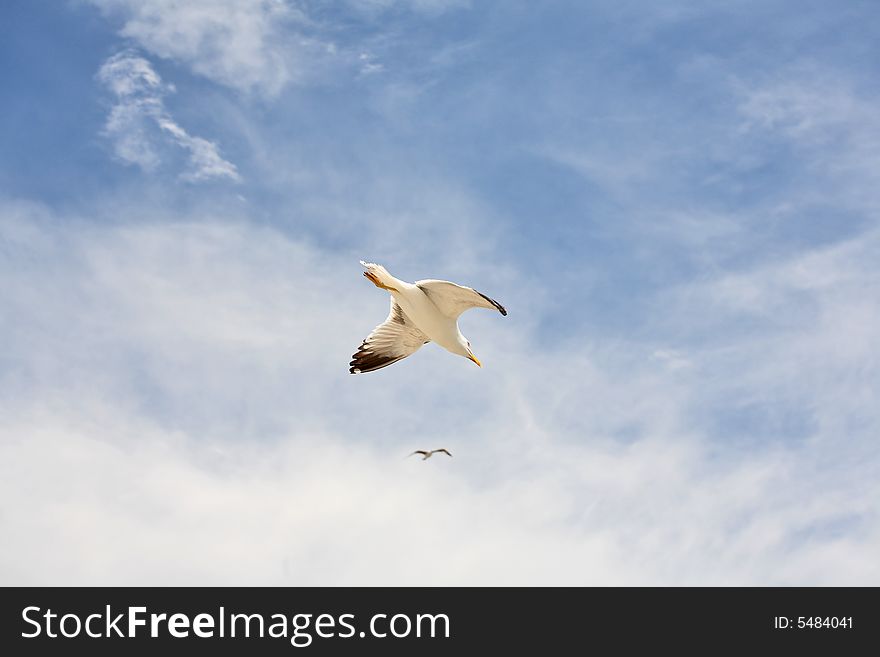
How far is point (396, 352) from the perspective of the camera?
2869 cm

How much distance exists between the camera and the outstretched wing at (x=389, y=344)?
28188mm

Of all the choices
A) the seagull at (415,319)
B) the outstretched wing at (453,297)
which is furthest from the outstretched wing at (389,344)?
the outstretched wing at (453,297)

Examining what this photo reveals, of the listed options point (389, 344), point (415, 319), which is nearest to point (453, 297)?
point (415, 319)

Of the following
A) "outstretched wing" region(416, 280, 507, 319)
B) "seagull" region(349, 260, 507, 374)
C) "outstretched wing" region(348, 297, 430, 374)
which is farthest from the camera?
"outstretched wing" region(348, 297, 430, 374)

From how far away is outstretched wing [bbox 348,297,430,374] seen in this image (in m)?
28.2

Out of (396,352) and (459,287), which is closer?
(459,287)

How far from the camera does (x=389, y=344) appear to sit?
28.6 metres

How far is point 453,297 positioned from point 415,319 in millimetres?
2079

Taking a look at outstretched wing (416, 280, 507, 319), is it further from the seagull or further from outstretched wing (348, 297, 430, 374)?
outstretched wing (348, 297, 430, 374)

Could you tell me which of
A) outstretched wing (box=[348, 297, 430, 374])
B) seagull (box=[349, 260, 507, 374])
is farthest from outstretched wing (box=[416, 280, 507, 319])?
outstretched wing (box=[348, 297, 430, 374])

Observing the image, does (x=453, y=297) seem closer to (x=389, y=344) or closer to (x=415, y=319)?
(x=415, y=319)
